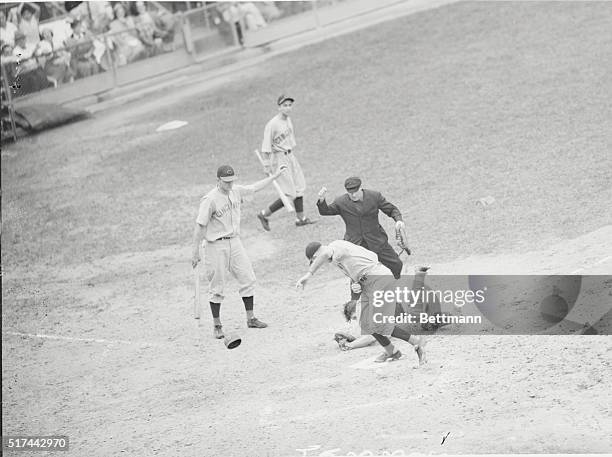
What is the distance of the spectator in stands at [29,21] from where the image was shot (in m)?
24.9

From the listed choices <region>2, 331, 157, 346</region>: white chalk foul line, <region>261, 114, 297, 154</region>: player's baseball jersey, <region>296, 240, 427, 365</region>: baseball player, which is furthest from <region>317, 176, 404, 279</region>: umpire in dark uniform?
<region>261, 114, 297, 154</region>: player's baseball jersey

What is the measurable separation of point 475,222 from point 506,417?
20.7 ft

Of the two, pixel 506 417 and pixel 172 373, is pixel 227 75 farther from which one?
pixel 506 417

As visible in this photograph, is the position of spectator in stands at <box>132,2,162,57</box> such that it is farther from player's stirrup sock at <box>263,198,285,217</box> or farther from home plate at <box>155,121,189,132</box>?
player's stirrup sock at <box>263,198,285,217</box>

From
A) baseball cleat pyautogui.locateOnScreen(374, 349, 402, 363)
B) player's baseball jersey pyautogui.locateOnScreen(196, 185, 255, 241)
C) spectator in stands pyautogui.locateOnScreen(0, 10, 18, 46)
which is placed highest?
spectator in stands pyautogui.locateOnScreen(0, 10, 18, 46)

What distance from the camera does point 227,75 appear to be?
2628cm

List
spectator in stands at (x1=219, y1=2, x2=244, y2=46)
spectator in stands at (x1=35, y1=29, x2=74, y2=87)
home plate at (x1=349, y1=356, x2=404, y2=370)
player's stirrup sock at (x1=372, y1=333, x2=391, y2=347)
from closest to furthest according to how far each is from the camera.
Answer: player's stirrup sock at (x1=372, y1=333, x2=391, y2=347)
home plate at (x1=349, y1=356, x2=404, y2=370)
spectator in stands at (x1=35, y1=29, x2=74, y2=87)
spectator in stands at (x1=219, y1=2, x2=244, y2=46)

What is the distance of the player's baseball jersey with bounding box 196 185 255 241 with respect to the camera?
1207 centimetres

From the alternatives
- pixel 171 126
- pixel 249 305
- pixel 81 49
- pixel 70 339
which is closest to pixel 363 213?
pixel 249 305

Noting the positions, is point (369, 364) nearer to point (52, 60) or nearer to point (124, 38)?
point (52, 60)

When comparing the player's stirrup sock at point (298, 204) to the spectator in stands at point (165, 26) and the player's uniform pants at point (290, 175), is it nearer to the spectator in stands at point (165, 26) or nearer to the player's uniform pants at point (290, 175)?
the player's uniform pants at point (290, 175)

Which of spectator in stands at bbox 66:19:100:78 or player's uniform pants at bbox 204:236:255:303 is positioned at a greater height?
spectator in stands at bbox 66:19:100:78

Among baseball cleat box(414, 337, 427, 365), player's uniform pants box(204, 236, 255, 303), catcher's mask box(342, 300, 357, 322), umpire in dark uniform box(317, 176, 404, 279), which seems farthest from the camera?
player's uniform pants box(204, 236, 255, 303)

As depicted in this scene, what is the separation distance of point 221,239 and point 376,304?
2.69 m
